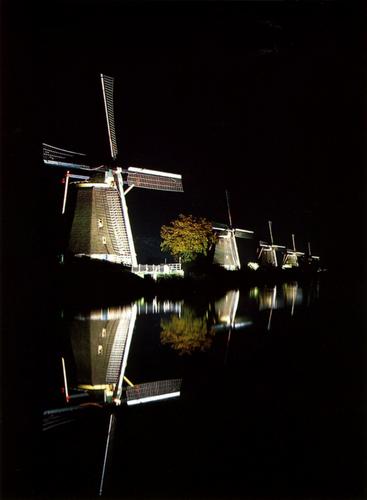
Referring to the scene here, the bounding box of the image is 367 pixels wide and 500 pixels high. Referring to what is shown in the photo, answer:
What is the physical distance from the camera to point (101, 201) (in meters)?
26.6

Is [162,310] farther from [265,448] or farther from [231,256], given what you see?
[231,256]

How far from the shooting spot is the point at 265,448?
467 cm

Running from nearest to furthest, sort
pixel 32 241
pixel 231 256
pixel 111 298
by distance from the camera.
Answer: pixel 111 298 → pixel 32 241 → pixel 231 256

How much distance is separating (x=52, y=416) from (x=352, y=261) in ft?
300

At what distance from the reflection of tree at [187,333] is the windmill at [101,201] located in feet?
36.6

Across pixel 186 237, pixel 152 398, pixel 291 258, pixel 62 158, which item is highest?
pixel 62 158

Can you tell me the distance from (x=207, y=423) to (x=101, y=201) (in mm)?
22173

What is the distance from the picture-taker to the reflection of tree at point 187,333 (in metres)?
10.5

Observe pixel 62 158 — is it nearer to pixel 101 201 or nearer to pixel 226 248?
pixel 101 201

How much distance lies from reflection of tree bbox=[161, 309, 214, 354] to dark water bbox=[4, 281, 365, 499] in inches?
4.4

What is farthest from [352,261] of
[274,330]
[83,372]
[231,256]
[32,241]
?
[83,372]

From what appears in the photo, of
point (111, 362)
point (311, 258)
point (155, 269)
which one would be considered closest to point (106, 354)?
point (111, 362)

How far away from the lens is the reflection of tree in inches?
414

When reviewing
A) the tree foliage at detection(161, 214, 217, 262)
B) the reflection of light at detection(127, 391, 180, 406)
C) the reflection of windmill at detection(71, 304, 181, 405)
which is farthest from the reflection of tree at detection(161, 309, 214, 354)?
→ the tree foliage at detection(161, 214, 217, 262)
